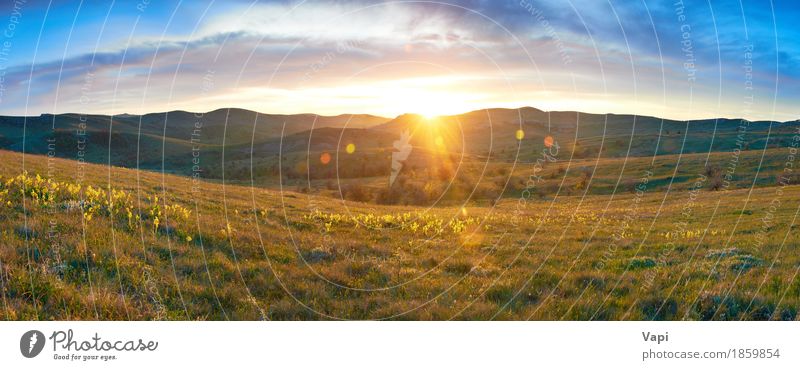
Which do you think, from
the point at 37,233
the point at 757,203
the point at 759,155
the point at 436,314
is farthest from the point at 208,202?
the point at 759,155

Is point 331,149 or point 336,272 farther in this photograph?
point 331,149

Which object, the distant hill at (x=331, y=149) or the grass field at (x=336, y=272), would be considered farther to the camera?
the distant hill at (x=331, y=149)

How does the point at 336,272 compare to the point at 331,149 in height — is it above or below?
below

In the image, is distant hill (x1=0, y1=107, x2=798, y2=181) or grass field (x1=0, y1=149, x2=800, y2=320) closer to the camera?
grass field (x1=0, y1=149, x2=800, y2=320)

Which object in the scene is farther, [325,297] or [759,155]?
[759,155]

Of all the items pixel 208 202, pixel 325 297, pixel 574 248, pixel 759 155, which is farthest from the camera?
pixel 759 155

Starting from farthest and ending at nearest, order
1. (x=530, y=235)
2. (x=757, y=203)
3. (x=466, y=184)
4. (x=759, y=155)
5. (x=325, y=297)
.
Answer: (x=759, y=155) → (x=466, y=184) → (x=757, y=203) → (x=530, y=235) → (x=325, y=297)

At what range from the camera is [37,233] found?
920cm
